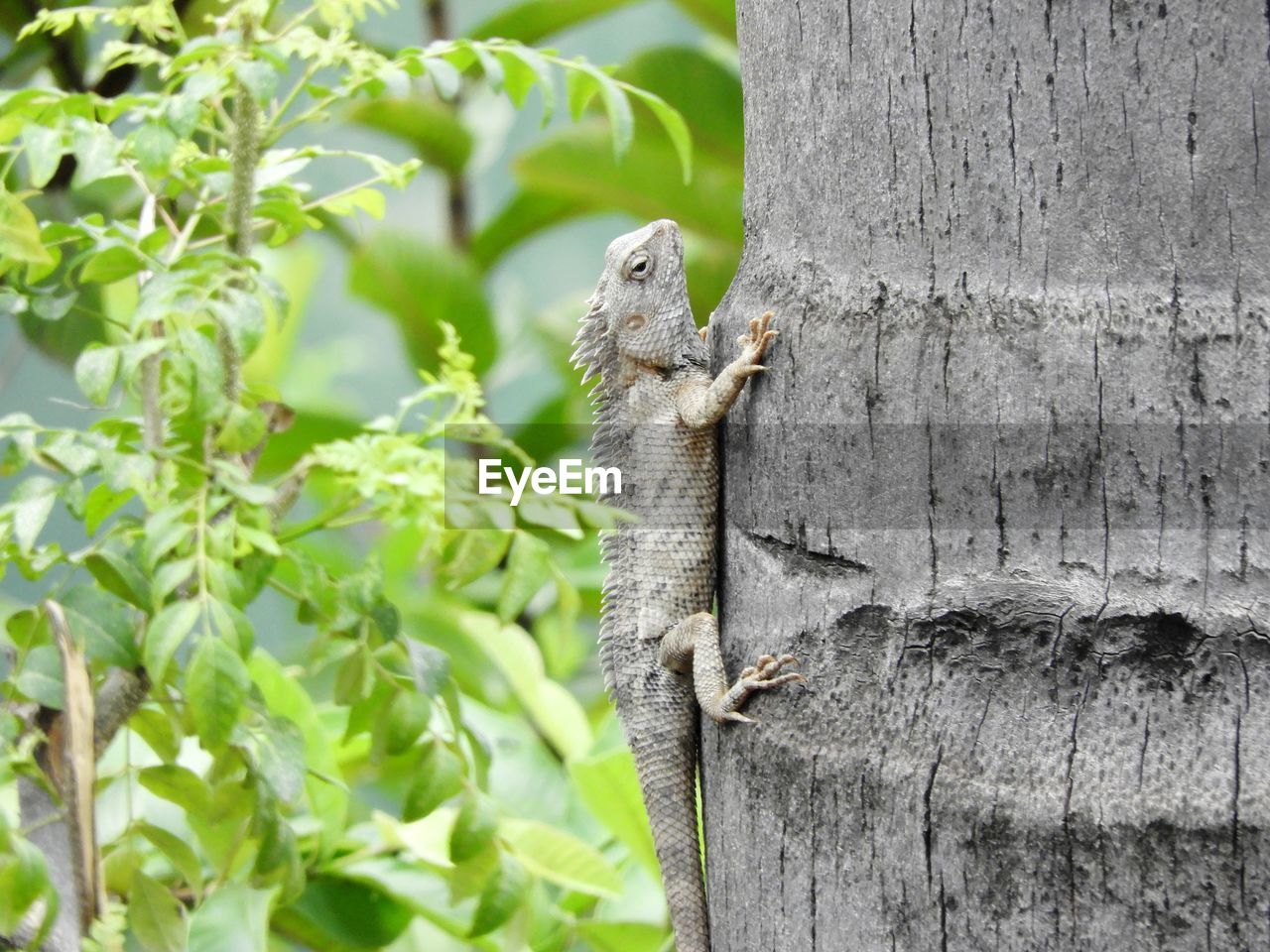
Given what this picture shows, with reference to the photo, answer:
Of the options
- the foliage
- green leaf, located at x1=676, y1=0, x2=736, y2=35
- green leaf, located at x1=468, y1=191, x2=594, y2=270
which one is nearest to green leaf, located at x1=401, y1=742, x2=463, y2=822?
the foliage

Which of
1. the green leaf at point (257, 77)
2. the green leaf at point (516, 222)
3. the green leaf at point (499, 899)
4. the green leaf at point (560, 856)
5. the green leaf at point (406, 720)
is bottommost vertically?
the green leaf at point (560, 856)

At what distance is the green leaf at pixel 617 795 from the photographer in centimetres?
177

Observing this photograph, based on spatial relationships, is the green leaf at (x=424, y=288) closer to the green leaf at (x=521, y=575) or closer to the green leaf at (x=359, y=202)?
the green leaf at (x=359, y=202)

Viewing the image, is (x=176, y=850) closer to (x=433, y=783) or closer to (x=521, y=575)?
(x=433, y=783)

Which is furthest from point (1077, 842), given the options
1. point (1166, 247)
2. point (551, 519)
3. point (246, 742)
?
point (246, 742)

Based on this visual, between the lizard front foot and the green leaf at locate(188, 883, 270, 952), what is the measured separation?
0.72 m

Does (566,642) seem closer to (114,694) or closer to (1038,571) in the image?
(114,694)

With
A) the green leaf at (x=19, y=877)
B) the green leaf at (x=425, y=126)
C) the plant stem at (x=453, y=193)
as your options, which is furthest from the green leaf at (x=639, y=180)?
the green leaf at (x=19, y=877)

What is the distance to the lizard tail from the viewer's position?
1.30 m

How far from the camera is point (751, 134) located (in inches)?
43.3

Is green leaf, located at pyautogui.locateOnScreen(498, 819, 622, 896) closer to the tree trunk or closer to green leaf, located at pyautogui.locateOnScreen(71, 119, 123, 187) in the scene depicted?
the tree trunk

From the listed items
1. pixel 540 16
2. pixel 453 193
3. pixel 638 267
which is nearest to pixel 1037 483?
pixel 638 267

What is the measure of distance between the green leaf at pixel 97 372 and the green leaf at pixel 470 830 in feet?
1.93

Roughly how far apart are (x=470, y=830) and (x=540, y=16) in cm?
244
